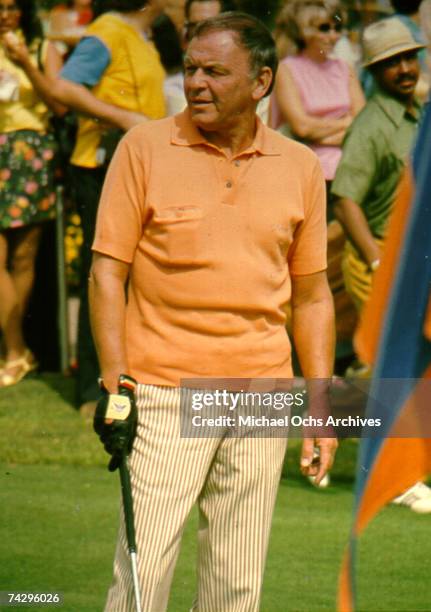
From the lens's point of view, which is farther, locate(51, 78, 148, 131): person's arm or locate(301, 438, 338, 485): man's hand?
locate(51, 78, 148, 131): person's arm

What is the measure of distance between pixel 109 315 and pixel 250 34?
0.84 metres

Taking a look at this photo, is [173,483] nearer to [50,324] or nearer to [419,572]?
[419,572]

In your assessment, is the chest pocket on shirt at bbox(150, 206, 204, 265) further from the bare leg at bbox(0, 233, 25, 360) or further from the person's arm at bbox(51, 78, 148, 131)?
the bare leg at bbox(0, 233, 25, 360)

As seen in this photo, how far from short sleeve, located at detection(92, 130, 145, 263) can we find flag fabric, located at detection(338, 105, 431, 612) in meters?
0.67

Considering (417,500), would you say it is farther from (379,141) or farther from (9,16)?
(9,16)

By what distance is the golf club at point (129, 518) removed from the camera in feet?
13.4

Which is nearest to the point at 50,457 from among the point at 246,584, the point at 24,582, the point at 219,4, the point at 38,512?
the point at 38,512

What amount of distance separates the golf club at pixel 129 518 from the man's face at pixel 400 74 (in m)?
3.69

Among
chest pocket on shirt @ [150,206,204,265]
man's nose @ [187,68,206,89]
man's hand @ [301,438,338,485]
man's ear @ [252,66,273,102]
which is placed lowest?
man's hand @ [301,438,338,485]

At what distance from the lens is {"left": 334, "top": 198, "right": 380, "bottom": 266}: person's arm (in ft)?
23.8

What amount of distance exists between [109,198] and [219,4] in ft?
14.7

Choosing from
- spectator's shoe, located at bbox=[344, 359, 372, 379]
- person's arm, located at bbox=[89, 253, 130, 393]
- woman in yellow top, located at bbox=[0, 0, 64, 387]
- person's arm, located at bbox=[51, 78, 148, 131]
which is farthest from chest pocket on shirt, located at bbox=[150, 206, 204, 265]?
spectator's shoe, located at bbox=[344, 359, 372, 379]

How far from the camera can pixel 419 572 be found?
238 inches

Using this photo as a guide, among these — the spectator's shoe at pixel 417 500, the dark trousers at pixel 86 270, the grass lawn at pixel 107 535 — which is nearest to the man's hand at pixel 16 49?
the dark trousers at pixel 86 270
